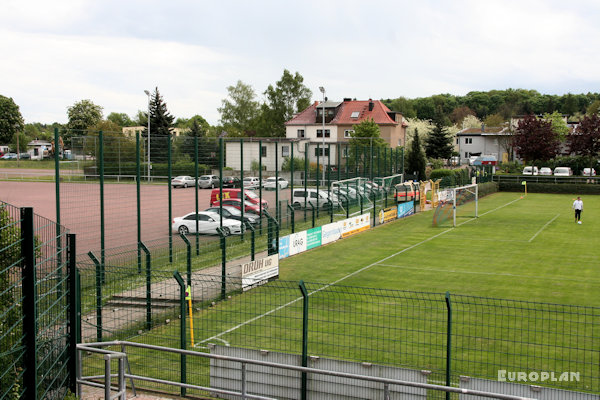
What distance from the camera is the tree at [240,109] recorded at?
97.4m

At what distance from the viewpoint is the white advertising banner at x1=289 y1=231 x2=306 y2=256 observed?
2419cm

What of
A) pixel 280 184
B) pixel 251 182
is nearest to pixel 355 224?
pixel 280 184

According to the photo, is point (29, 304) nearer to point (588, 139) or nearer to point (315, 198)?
point (315, 198)

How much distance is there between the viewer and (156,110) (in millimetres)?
74750

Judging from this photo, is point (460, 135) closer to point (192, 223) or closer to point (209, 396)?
point (192, 223)

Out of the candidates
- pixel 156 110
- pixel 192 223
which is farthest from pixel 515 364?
pixel 156 110

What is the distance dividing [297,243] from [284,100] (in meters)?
71.6

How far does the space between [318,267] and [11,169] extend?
45.8ft

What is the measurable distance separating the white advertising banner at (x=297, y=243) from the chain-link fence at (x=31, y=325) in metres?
15.9

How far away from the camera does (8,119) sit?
323 ft

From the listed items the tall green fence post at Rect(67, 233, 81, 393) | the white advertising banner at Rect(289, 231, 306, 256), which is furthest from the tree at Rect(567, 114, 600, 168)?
the tall green fence post at Rect(67, 233, 81, 393)

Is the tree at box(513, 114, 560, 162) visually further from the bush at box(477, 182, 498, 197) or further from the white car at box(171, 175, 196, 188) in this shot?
the white car at box(171, 175, 196, 188)

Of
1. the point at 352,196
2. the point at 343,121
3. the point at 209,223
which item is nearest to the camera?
the point at 209,223

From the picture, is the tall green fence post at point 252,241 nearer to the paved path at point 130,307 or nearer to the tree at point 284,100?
the paved path at point 130,307
